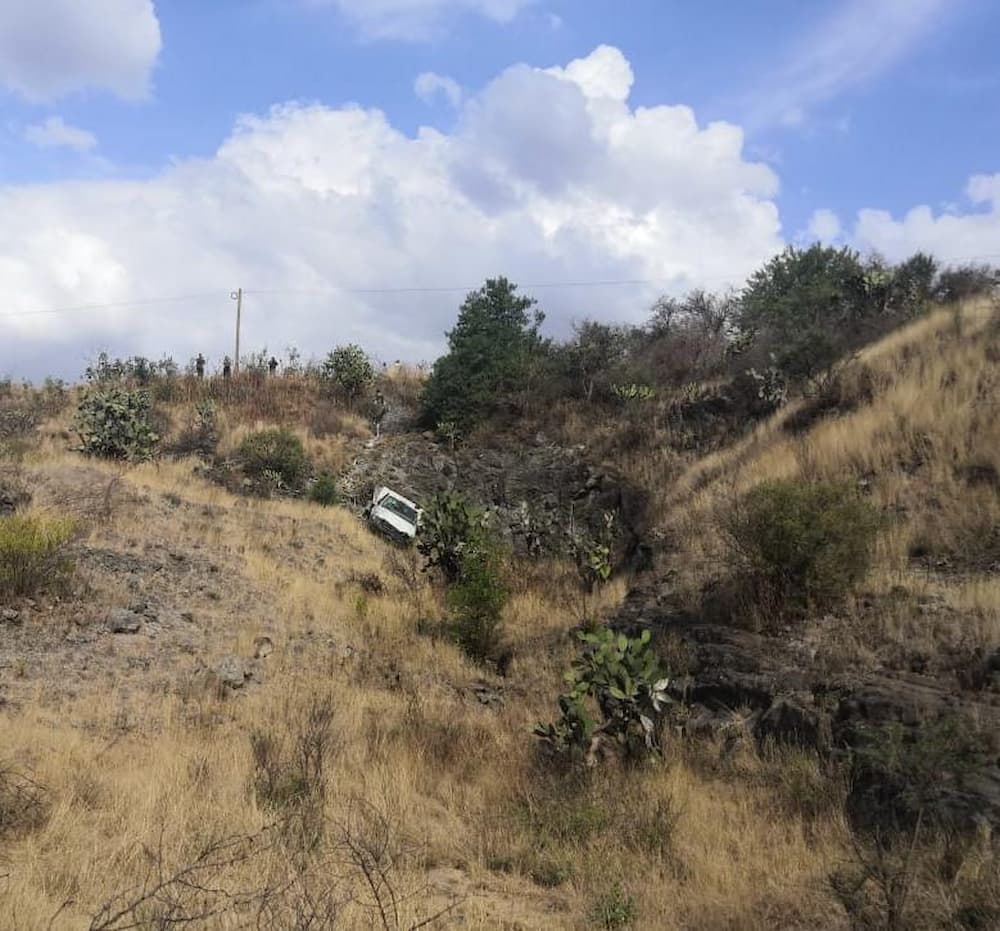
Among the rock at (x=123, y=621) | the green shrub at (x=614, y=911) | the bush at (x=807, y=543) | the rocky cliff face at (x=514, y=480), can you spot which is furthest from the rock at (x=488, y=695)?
the rocky cliff face at (x=514, y=480)

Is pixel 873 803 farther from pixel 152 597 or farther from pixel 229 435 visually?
pixel 229 435

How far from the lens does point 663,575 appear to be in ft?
36.1

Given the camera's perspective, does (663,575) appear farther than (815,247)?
No

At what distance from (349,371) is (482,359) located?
6385 millimetres

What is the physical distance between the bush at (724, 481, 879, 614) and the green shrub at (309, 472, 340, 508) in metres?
15.0

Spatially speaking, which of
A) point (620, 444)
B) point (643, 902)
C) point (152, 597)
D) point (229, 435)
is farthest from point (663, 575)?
point (229, 435)

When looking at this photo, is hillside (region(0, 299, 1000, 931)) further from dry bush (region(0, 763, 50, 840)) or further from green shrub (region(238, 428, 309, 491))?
green shrub (region(238, 428, 309, 491))

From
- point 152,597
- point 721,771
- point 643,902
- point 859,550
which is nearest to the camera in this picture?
point 643,902

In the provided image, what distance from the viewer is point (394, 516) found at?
20.2 meters

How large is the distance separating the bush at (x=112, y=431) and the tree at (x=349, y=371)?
9.05 meters

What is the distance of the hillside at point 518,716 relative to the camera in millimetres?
4223

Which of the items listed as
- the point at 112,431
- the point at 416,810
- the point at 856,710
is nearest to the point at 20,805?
the point at 416,810

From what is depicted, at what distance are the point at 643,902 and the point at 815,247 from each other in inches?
1422

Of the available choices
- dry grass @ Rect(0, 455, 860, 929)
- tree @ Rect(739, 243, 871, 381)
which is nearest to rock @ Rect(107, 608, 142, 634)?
dry grass @ Rect(0, 455, 860, 929)
